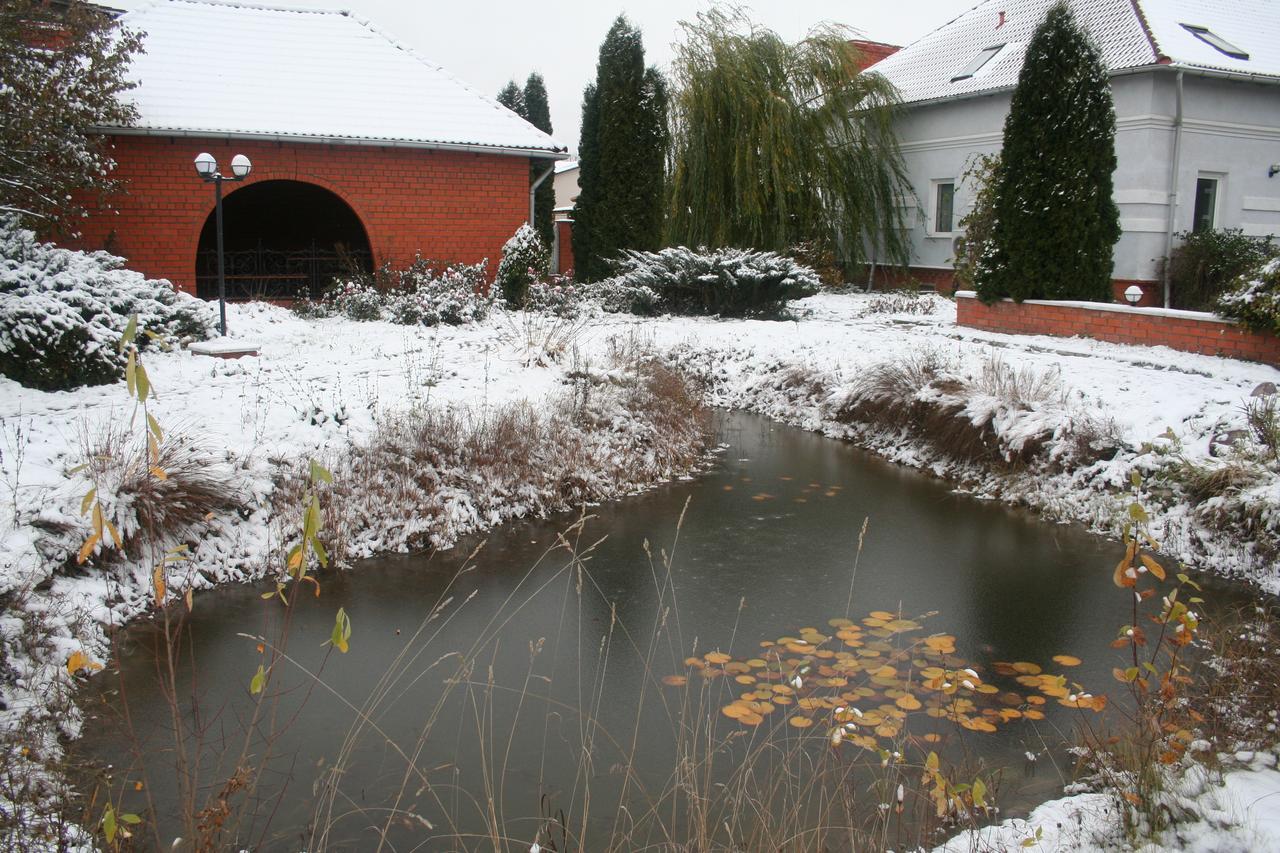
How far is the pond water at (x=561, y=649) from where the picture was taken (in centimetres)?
386

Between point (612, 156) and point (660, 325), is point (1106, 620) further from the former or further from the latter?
point (612, 156)

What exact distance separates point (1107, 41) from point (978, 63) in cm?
348

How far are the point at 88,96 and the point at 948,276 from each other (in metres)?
15.0

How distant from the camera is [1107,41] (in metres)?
16.8

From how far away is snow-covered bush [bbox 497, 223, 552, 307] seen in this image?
1564 centimetres

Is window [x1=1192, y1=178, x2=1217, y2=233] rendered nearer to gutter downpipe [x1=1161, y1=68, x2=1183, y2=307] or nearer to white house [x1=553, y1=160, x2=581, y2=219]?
gutter downpipe [x1=1161, y1=68, x2=1183, y2=307]

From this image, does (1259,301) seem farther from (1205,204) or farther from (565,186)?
(565,186)

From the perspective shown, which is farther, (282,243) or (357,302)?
(282,243)

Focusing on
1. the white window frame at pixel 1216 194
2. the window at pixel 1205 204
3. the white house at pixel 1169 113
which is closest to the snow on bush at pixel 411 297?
the white house at pixel 1169 113

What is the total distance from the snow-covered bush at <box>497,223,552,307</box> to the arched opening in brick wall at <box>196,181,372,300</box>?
229 centimetres

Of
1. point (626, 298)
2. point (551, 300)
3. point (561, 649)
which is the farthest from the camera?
point (626, 298)

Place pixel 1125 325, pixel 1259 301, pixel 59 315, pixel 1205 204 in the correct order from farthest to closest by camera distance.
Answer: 1. pixel 1205 204
2. pixel 1125 325
3. pixel 1259 301
4. pixel 59 315

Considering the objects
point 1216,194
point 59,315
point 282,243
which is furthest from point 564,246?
point 59,315

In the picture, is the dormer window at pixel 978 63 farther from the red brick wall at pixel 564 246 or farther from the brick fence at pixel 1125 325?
the red brick wall at pixel 564 246
